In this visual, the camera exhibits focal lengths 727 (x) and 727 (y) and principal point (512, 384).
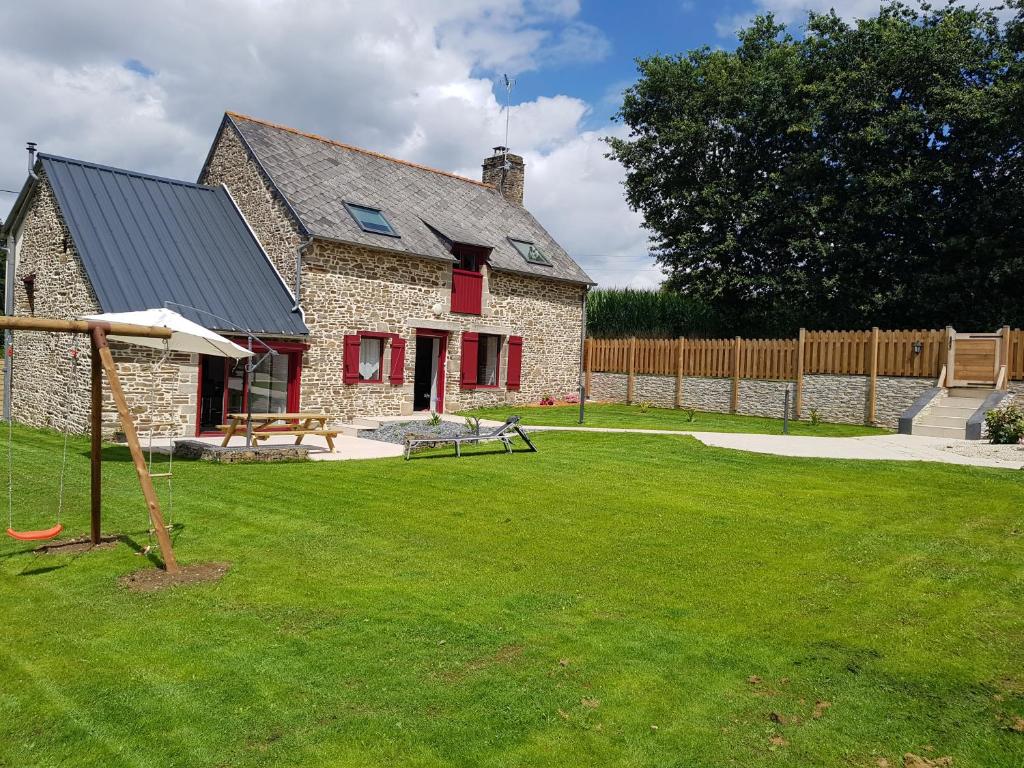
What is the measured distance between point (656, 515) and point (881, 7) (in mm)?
24162

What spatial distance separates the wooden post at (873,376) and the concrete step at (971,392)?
64.5 inches

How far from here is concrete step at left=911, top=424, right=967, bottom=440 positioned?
607 inches

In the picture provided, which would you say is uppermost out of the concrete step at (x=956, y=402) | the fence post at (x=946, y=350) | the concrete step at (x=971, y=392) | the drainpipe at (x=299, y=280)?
the drainpipe at (x=299, y=280)

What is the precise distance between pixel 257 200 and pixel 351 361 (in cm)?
458

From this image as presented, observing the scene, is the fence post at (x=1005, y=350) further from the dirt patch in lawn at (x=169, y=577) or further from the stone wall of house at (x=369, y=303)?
the dirt patch in lawn at (x=169, y=577)

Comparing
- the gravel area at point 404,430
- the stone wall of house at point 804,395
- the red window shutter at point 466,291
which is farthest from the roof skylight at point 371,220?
the stone wall of house at point 804,395

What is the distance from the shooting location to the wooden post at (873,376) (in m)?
→ 18.1

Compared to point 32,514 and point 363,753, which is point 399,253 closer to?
point 32,514

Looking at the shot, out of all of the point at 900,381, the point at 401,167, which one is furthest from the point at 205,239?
the point at 900,381

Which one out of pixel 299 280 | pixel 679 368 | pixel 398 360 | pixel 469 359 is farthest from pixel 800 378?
pixel 299 280

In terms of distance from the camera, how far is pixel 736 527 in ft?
24.4

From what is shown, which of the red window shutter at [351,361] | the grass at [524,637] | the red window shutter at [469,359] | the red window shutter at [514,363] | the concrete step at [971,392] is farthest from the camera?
the red window shutter at [514,363]

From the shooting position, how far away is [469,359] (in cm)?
2039

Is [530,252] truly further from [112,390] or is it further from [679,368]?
[112,390]
